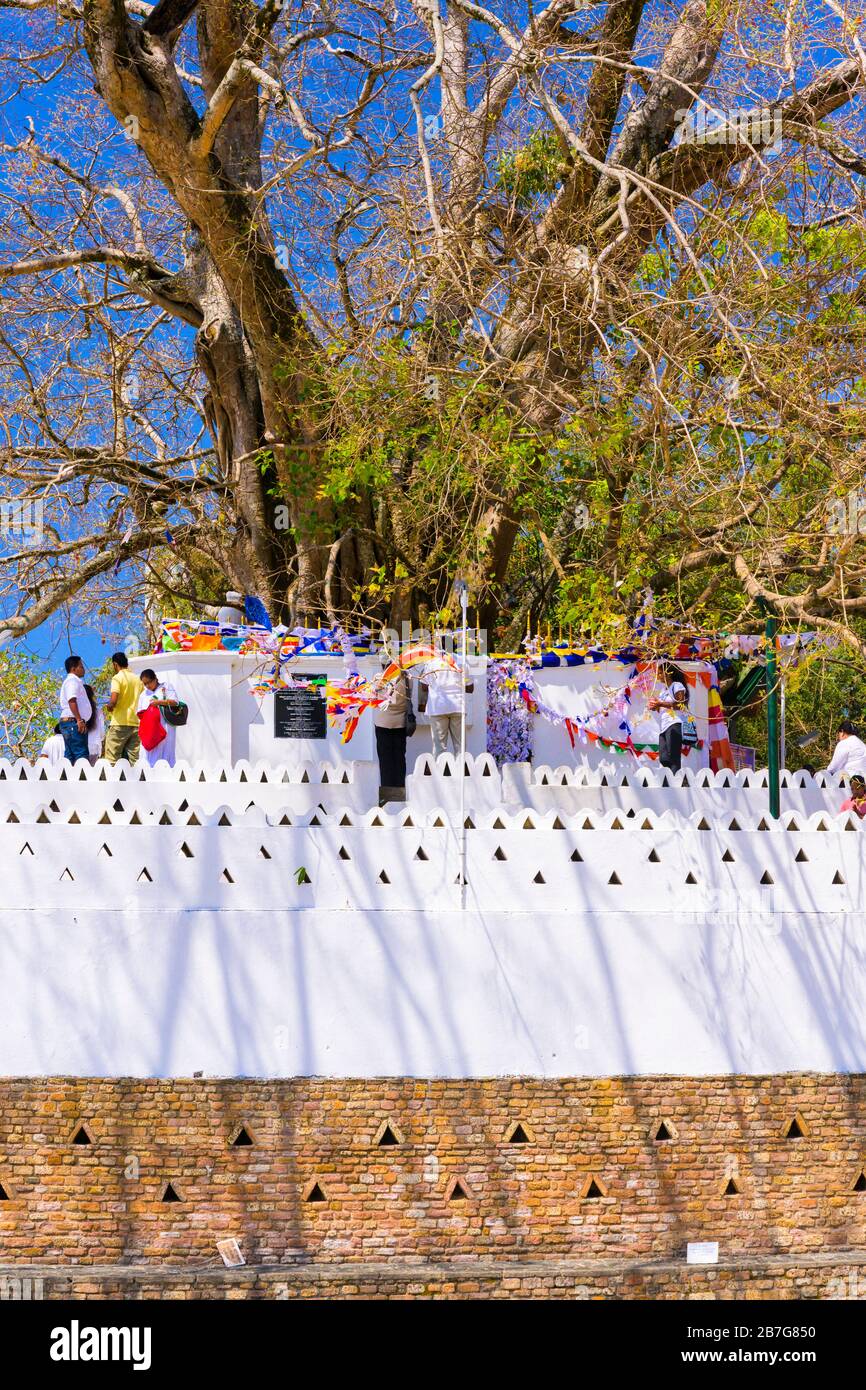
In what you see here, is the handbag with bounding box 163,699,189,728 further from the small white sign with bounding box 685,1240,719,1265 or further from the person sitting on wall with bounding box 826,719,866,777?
the small white sign with bounding box 685,1240,719,1265

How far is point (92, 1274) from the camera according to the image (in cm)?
818

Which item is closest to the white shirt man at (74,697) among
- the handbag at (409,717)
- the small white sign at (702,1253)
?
the handbag at (409,717)

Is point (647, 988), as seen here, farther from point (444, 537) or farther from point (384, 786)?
point (444, 537)

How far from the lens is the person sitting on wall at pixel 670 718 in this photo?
42.7ft

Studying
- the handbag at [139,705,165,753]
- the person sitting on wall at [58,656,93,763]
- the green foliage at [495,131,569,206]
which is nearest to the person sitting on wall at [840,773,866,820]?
the green foliage at [495,131,569,206]

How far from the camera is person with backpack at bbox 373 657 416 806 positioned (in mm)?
11914

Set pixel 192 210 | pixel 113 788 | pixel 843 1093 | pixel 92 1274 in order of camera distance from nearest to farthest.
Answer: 1. pixel 92 1274
2. pixel 843 1093
3. pixel 113 788
4. pixel 192 210

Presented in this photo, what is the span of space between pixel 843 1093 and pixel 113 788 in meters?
5.32

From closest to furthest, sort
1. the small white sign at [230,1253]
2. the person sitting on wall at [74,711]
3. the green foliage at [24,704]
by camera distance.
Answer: the small white sign at [230,1253] → the person sitting on wall at [74,711] → the green foliage at [24,704]

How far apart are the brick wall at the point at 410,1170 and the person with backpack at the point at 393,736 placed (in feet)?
12.5

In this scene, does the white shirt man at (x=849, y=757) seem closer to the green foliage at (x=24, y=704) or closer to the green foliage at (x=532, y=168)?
the green foliage at (x=532, y=168)

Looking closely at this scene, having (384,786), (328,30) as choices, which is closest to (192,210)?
(328,30)

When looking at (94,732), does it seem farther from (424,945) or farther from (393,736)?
(424,945)

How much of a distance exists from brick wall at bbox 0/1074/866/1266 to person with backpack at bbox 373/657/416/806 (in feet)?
12.5
